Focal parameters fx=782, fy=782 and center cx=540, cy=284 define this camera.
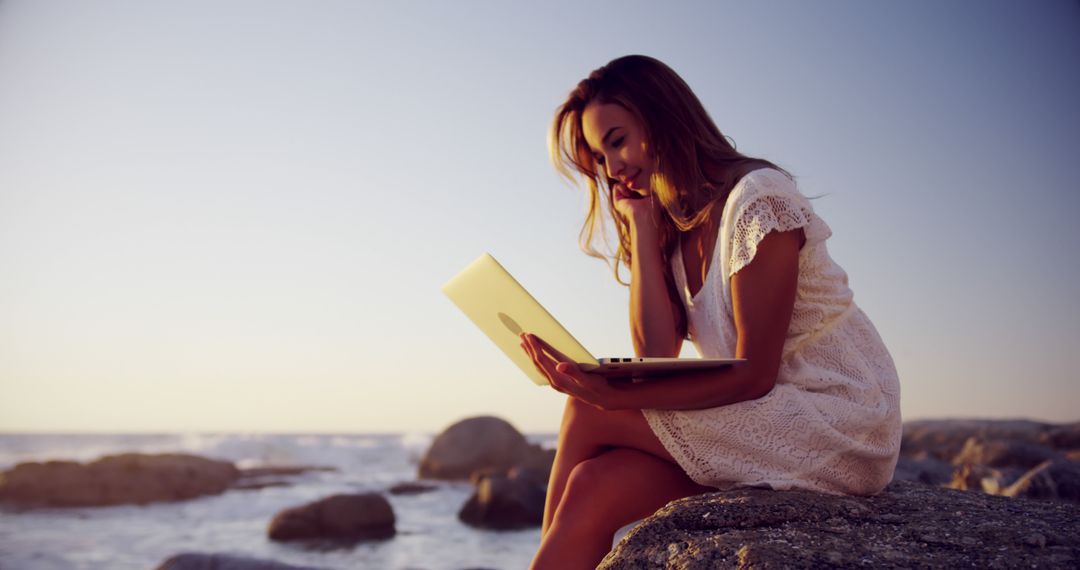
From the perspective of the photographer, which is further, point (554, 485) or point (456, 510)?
point (456, 510)

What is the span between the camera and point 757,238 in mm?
2002

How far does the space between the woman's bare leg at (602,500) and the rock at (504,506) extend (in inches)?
306

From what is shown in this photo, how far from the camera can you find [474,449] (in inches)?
602

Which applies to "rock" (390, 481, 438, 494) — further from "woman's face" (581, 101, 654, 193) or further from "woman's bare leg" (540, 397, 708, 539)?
"woman's bare leg" (540, 397, 708, 539)

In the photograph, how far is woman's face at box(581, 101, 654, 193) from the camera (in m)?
2.56

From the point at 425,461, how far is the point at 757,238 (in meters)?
14.6

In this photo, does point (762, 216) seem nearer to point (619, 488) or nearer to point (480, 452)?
point (619, 488)

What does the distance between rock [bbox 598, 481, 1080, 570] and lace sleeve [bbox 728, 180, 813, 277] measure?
0.62 m

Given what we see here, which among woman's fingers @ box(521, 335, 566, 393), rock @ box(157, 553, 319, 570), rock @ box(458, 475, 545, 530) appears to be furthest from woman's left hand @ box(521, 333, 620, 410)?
rock @ box(458, 475, 545, 530)

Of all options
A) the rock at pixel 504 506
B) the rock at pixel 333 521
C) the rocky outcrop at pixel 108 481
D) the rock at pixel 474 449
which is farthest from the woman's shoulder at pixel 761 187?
the rock at pixel 474 449

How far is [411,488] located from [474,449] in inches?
67.6

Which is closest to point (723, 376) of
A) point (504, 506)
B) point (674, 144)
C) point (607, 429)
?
point (607, 429)

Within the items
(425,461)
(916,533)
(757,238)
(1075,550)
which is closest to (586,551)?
(916,533)

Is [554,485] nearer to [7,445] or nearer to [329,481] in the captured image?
[329,481]
